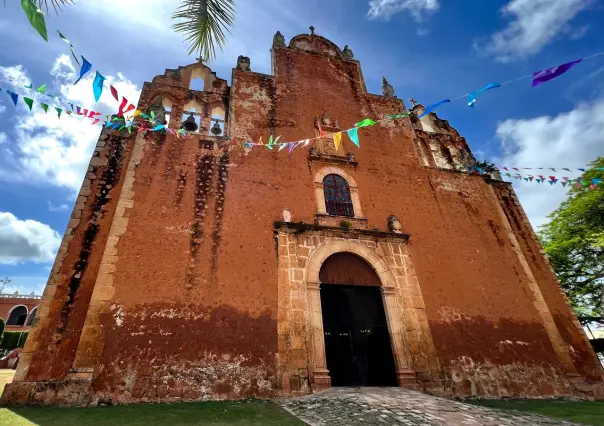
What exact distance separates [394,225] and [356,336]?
3.30 m

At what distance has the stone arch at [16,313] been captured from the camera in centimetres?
3203

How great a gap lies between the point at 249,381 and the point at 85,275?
4.16 metres

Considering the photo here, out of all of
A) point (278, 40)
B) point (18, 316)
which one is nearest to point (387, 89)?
point (278, 40)

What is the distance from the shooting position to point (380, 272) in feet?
28.4

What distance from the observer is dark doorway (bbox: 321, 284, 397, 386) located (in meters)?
8.14

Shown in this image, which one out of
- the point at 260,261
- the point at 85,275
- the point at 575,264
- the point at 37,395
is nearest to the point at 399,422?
the point at 260,261

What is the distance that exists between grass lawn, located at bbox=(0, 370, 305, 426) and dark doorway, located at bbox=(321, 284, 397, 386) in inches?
121

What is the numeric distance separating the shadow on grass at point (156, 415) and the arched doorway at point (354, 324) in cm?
313

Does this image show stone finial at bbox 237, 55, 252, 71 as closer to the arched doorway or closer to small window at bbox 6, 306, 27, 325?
the arched doorway

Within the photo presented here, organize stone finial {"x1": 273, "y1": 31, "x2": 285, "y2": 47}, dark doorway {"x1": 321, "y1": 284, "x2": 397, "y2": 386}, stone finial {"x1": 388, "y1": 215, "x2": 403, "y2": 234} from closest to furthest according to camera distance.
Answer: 1. dark doorway {"x1": 321, "y1": 284, "x2": 397, "y2": 386}
2. stone finial {"x1": 388, "y1": 215, "x2": 403, "y2": 234}
3. stone finial {"x1": 273, "y1": 31, "x2": 285, "y2": 47}

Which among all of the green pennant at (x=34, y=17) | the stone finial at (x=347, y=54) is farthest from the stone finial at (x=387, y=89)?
the green pennant at (x=34, y=17)

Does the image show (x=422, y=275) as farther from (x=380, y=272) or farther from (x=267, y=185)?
(x=267, y=185)

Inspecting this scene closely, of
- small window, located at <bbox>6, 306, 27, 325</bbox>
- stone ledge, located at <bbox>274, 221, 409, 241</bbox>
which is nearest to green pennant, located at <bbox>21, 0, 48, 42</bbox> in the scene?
stone ledge, located at <bbox>274, 221, 409, 241</bbox>

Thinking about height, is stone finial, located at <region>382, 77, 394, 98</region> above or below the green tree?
above
